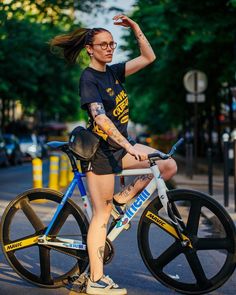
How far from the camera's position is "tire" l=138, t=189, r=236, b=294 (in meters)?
5.18

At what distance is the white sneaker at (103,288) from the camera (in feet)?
17.4

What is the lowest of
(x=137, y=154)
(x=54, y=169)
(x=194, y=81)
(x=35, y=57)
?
(x=54, y=169)

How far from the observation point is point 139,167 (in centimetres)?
536

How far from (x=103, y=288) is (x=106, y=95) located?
125 centimetres

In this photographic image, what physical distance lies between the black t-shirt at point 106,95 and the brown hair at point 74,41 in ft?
0.54

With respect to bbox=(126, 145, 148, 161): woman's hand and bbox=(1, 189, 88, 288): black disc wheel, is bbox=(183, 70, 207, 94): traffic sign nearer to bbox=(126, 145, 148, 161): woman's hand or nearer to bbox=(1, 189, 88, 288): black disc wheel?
bbox=(1, 189, 88, 288): black disc wheel

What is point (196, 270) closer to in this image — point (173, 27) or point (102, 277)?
point (102, 277)

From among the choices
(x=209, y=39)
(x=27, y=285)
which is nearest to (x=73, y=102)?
(x=209, y=39)

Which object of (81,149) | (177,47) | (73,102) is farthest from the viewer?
(73,102)

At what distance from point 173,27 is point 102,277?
17191mm

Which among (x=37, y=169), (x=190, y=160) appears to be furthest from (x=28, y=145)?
(x=37, y=169)

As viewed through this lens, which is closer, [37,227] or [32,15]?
[37,227]

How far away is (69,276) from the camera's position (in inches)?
219

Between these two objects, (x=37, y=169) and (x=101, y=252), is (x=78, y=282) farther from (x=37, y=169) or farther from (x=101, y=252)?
(x=37, y=169)
